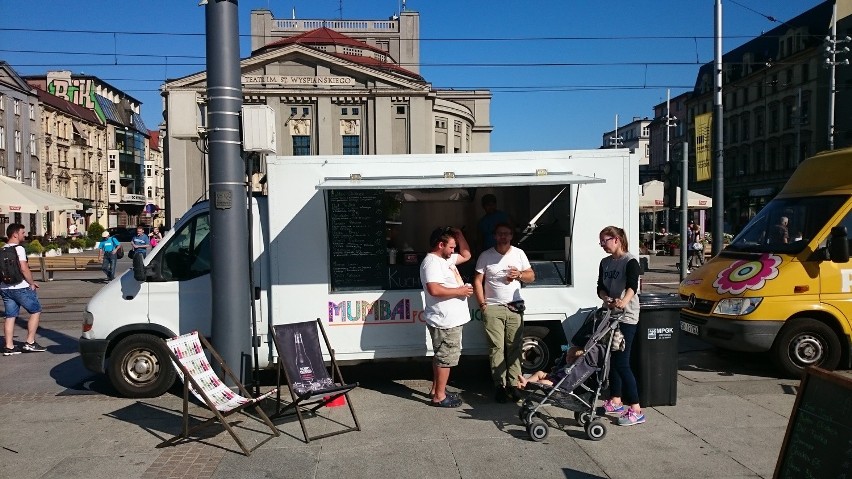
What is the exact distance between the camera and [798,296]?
7.75 metres

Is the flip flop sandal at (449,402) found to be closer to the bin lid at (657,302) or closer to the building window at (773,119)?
the bin lid at (657,302)

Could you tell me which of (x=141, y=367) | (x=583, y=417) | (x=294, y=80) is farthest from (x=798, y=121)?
(x=141, y=367)

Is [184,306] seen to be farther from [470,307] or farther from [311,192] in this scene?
[470,307]

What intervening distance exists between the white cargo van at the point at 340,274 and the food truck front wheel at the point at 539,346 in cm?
1

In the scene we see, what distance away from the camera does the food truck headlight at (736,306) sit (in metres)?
7.75

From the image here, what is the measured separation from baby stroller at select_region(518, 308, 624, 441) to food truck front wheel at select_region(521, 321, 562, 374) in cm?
137

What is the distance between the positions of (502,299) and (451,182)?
50.5 inches

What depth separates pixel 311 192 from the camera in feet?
23.6

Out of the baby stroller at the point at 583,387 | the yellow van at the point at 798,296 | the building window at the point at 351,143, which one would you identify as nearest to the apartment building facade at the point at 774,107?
the building window at the point at 351,143

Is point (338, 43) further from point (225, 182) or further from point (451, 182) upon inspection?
point (451, 182)

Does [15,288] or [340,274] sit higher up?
[340,274]

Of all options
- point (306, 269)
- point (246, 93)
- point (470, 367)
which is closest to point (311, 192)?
point (306, 269)

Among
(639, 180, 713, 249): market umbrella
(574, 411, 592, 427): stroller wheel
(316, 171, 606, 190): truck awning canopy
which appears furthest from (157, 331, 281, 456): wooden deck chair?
(639, 180, 713, 249): market umbrella

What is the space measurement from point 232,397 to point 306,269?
1746mm
